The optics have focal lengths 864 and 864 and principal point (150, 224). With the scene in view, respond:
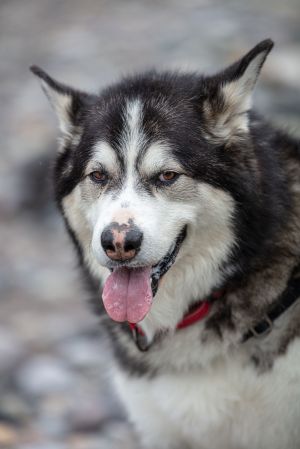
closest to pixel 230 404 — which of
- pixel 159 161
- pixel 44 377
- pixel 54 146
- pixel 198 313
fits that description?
pixel 198 313

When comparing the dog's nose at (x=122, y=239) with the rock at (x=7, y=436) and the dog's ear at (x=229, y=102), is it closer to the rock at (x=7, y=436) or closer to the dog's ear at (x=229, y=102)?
the dog's ear at (x=229, y=102)

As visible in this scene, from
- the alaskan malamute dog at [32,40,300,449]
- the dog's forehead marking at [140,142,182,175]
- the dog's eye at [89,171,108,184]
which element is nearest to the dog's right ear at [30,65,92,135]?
the alaskan malamute dog at [32,40,300,449]

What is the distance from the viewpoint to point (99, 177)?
14.3 feet

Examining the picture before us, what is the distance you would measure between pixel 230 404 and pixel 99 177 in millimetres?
1359

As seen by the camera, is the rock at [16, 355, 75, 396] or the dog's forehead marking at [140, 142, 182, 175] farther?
the rock at [16, 355, 75, 396]

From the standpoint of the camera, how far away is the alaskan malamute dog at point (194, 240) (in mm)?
4180

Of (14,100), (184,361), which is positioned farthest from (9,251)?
(184,361)

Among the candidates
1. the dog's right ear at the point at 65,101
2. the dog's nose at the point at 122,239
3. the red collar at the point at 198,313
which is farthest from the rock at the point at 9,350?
the dog's nose at the point at 122,239

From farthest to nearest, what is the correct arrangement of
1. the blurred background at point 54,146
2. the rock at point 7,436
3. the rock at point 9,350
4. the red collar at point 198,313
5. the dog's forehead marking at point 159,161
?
the rock at point 9,350 → the blurred background at point 54,146 → the rock at point 7,436 → the red collar at point 198,313 → the dog's forehead marking at point 159,161

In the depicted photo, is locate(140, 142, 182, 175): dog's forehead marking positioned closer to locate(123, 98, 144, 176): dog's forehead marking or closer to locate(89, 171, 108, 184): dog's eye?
locate(123, 98, 144, 176): dog's forehead marking

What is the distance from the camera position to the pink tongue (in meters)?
4.14

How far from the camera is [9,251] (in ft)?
26.7

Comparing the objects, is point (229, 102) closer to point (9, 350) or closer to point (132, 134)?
point (132, 134)

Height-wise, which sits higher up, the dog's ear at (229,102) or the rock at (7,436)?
the dog's ear at (229,102)
